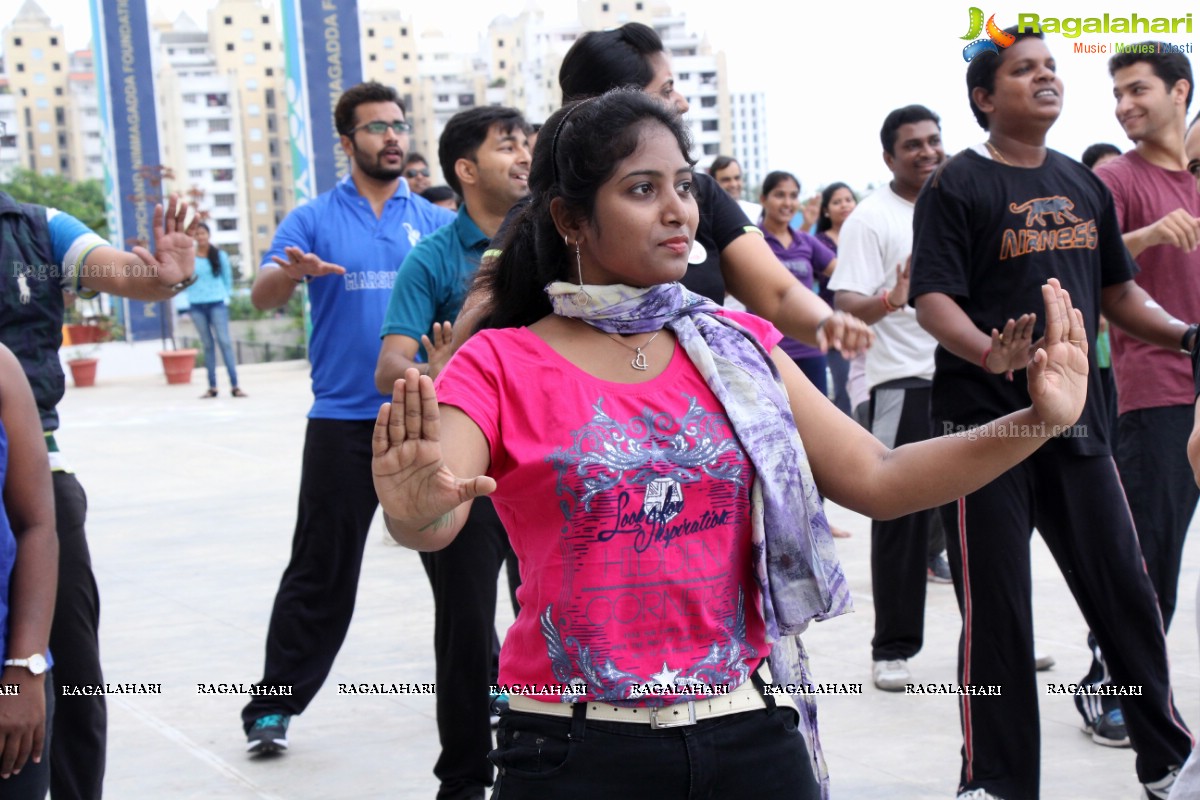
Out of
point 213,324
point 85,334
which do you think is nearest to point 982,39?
point 213,324

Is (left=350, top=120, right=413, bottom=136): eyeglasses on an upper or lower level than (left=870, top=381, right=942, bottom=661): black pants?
upper

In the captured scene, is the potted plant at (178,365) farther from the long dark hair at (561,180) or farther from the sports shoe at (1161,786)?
the long dark hair at (561,180)

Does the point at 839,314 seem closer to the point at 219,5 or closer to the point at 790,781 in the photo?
the point at 790,781

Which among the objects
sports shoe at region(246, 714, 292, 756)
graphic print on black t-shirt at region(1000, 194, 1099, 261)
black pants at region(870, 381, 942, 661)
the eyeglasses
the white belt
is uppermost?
the eyeglasses

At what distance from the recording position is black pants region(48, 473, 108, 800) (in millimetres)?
3764

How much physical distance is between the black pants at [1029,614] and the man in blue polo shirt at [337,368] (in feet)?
6.97

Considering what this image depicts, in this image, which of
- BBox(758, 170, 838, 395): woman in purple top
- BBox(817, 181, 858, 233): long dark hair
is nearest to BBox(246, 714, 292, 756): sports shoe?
BBox(758, 170, 838, 395): woman in purple top

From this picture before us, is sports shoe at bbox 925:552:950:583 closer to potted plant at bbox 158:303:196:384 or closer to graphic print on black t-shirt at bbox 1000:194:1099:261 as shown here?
graphic print on black t-shirt at bbox 1000:194:1099:261

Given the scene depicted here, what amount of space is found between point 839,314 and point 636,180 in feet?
2.09

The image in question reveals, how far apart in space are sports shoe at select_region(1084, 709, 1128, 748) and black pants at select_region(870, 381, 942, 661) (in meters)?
0.89

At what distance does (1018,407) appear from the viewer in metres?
4.06

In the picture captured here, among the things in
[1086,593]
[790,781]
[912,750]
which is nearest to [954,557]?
[1086,593]

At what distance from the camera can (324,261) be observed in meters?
5.47

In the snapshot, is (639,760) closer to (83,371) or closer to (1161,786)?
(1161,786)
